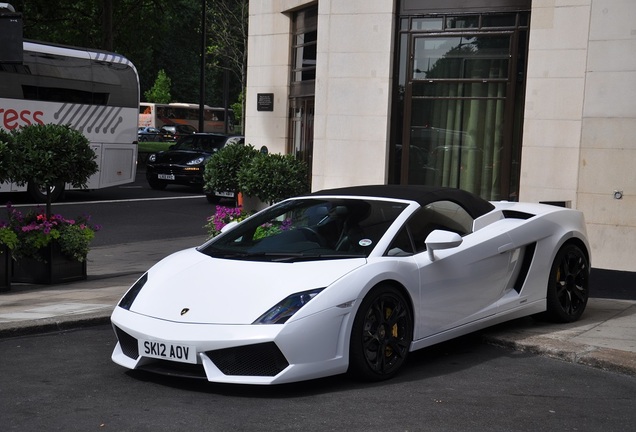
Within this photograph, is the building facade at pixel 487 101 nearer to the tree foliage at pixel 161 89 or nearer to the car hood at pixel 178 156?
the car hood at pixel 178 156

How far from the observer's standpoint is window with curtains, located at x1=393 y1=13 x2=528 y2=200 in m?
13.7

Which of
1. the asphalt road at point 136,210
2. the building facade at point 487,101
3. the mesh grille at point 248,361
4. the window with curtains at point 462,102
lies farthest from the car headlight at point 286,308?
the asphalt road at point 136,210

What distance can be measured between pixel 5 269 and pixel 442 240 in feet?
18.1

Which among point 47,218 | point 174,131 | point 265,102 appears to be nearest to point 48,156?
point 47,218

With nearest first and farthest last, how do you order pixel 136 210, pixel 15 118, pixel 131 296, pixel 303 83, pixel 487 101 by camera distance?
pixel 131 296 < pixel 487 101 < pixel 303 83 < pixel 136 210 < pixel 15 118

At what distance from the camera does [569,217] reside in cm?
859

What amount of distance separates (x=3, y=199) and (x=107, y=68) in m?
4.26

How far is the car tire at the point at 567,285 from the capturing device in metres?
8.30

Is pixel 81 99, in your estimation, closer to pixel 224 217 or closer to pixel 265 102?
pixel 265 102

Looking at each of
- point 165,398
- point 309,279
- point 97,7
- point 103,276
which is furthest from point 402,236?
point 97,7

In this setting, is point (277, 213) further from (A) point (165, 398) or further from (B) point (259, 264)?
(A) point (165, 398)

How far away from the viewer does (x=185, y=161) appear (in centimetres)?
2889

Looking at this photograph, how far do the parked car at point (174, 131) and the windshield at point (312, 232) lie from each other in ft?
196

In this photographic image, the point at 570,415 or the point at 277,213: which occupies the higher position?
the point at 277,213
